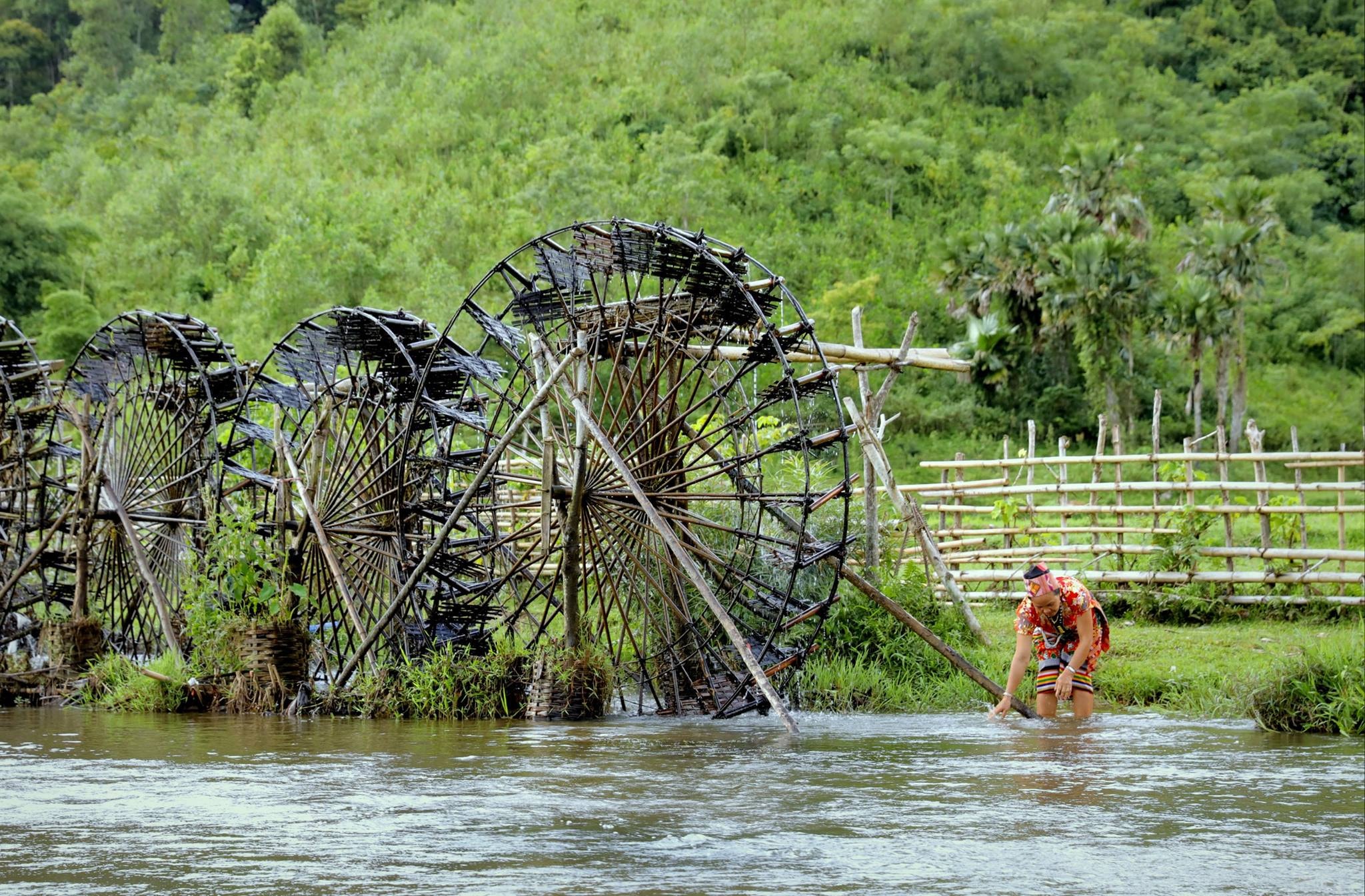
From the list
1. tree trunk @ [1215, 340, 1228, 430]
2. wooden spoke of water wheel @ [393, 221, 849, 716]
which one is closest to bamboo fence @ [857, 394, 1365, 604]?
wooden spoke of water wheel @ [393, 221, 849, 716]

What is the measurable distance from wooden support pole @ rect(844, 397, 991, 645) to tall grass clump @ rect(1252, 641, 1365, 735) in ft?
11.8

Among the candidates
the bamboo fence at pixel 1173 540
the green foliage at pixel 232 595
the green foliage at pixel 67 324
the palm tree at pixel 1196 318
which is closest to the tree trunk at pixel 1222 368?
the palm tree at pixel 1196 318

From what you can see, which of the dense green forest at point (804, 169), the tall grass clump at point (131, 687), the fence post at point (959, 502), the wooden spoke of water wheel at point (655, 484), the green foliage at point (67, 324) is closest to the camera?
the wooden spoke of water wheel at point (655, 484)

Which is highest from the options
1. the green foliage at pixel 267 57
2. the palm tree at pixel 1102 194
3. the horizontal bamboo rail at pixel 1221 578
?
the green foliage at pixel 267 57

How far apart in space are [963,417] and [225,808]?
38694mm

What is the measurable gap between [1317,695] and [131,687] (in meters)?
11.6

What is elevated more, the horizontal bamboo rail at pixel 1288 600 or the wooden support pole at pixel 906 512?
the wooden support pole at pixel 906 512

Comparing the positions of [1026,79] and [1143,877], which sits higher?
[1026,79]

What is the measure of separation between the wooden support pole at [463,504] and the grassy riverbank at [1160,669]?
3.78m

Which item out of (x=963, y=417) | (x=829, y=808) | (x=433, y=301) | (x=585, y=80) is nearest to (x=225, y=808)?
(x=829, y=808)

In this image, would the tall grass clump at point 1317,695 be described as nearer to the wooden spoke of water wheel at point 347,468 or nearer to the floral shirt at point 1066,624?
the floral shirt at point 1066,624

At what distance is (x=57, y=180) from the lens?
219 feet

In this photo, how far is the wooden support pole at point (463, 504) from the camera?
43.1ft

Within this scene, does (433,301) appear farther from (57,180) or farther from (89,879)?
(57,180)
